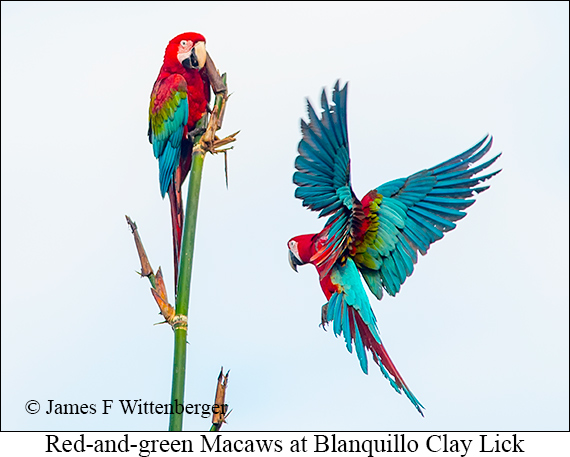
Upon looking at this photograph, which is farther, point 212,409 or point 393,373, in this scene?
point 393,373

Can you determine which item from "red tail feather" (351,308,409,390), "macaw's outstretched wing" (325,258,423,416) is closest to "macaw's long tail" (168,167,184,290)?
"macaw's outstretched wing" (325,258,423,416)

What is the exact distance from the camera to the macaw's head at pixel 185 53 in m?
4.97

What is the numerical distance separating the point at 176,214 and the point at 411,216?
1487 millimetres

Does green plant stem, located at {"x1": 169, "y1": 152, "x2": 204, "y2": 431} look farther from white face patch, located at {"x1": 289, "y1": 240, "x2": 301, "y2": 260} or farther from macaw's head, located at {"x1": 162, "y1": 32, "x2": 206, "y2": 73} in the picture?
macaw's head, located at {"x1": 162, "y1": 32, "x2": 206, "y2": 73}

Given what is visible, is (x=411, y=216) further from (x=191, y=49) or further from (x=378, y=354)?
(x=191, y=49)

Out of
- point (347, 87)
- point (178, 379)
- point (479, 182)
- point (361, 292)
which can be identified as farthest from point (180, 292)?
point (479, 182)

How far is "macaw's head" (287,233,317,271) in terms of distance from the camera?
175 inches

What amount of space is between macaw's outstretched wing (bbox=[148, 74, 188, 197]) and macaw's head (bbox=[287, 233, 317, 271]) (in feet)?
3.30

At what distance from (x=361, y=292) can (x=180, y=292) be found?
42.9 inches

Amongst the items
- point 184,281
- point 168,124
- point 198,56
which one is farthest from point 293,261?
point 198,56

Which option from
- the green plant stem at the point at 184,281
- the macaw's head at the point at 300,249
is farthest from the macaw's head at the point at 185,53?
the macaw's head at the point at 300,249

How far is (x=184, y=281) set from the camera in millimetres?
3875
